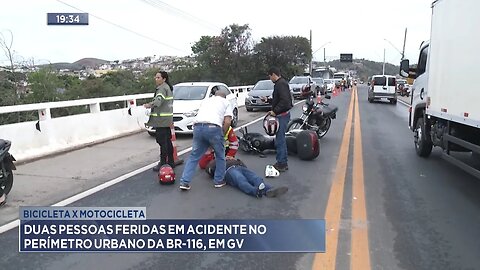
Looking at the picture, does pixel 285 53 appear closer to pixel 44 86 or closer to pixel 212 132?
pixel 44 86

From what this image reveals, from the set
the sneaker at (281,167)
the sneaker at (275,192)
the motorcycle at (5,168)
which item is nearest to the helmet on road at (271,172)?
the sneaker at (281,167)

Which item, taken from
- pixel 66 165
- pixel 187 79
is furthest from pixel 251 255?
pixel 187 79

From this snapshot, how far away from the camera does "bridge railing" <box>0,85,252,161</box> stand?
8766 millimetres

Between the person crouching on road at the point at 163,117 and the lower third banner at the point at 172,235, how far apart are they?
267cm

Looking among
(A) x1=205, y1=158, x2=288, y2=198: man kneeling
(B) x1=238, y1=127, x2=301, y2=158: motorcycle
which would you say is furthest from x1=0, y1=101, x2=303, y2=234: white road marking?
(B) x1=238, y1=127, x2=301, y2=158: motorcycle

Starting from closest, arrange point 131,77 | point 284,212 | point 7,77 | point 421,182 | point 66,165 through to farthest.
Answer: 1. point 284,212
2. point 421,182
3. point 66,165
4. point 7,77
5. point 131,77

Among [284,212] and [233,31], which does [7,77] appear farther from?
[233,31]

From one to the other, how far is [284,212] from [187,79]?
50.5m

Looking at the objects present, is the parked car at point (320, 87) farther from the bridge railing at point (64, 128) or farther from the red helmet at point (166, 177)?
the red helmet at point (166, 177)

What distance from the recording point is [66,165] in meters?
8.48

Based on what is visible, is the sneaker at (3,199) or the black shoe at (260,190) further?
the black shoe at (260,190)

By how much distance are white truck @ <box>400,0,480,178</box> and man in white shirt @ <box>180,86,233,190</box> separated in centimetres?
328

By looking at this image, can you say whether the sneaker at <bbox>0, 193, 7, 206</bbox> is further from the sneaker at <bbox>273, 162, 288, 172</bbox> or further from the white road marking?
the sneaker at <bbox>273, 162, 288, 172</bbox>

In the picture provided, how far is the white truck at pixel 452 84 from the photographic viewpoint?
568cm
